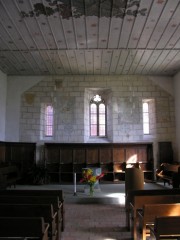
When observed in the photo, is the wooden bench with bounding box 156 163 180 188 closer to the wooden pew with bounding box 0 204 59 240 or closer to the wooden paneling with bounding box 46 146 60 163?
the wooden paneling with bounding box 46 146 60 163

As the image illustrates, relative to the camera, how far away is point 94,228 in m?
4.98

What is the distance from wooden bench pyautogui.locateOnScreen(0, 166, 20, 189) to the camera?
7691 mm

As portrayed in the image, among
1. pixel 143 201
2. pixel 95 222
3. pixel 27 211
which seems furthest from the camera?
pixel 95 222

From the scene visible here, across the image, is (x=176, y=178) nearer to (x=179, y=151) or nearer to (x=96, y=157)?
(x=179, y=151)

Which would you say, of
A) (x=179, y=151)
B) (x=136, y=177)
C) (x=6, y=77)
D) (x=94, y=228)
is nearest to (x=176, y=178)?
(x=136, y=177)

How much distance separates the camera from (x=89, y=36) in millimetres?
7551

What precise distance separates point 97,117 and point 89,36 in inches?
197

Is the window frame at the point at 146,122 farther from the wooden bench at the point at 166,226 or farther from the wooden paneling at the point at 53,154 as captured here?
the wooden bench at the point at 166,226

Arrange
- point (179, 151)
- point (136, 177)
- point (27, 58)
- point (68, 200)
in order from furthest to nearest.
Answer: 1. point (179, 151)
2. point (27, 58)
3. point (68, 200)
4. point (136, 177)

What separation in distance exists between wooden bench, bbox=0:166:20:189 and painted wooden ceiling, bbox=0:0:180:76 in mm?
3965

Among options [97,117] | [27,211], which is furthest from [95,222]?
[97,117]

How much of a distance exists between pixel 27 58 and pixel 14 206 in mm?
7045

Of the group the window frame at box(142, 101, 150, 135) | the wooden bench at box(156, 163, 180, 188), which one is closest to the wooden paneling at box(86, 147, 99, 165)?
the window frame at box(142, 101, 150, 135)

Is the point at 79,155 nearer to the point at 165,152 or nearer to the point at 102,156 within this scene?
the point at 102,156
